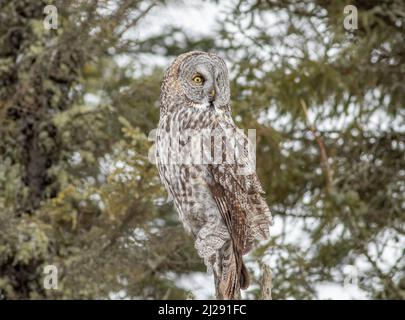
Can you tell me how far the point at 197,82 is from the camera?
4.54 m

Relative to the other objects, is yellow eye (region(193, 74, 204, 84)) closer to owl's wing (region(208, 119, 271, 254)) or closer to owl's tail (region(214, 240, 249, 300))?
owl's wing (region(208, 119, 271, 254))

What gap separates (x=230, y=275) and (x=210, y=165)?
0.55 m

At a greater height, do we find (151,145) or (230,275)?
(151,145)

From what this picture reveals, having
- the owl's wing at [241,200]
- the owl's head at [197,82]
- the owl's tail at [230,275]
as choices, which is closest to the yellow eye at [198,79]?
the owl's head at [197,82]

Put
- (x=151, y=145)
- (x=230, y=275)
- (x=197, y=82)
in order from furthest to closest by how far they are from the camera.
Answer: (x=151, y=145) → (x=197, y=82) → (x=230, y=275)

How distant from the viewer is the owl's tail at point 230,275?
4.41 metres

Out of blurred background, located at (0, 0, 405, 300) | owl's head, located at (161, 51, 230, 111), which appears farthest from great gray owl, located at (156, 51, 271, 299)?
blurred background, located at (0, 0, 405, 300)

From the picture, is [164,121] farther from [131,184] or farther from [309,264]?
[309,264]

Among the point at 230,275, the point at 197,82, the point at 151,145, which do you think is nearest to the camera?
the point at 230,275

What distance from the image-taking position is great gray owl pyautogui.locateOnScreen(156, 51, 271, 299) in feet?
14.7

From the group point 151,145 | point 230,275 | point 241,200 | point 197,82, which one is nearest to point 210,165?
point 241,200

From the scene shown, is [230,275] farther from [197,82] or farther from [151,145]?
[151,145]

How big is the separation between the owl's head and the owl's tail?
701mm

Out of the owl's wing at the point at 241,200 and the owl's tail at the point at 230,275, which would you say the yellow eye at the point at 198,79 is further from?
the owl's tail at the point at 230,275
